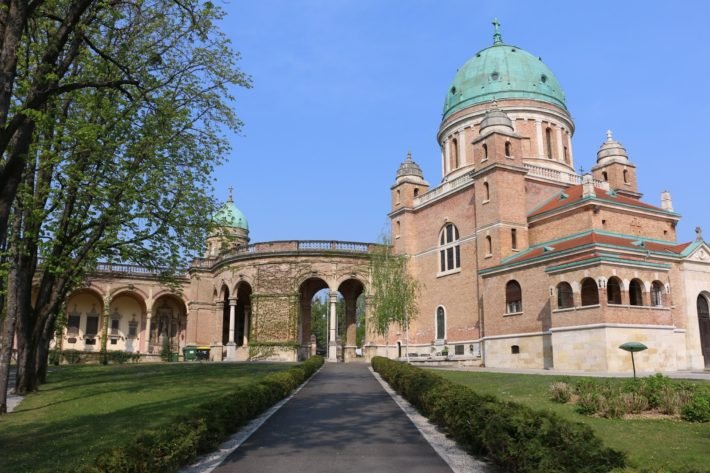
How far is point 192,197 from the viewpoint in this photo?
1984 cm

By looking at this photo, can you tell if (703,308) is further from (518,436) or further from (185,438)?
(185,438)

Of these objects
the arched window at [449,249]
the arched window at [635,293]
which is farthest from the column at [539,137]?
the arched window at [635,293]

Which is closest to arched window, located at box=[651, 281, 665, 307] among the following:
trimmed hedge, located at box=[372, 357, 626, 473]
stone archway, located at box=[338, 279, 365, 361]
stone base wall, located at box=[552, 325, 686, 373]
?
stone base wall, located at box=[552, 325, 686, 373]

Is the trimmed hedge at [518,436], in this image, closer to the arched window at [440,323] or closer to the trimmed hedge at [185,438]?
the trimmed hedge at [185,438]

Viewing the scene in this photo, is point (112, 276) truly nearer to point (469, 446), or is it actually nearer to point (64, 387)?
point (64, 387)

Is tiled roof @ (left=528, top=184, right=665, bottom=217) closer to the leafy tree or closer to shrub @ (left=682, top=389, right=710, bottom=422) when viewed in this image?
the leafy tree

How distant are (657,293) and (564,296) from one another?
445 centimetres

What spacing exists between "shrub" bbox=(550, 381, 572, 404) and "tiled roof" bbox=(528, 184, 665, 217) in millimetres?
21079

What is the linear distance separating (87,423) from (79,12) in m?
7.86

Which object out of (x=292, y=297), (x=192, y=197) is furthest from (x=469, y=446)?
(x=292, y=297)

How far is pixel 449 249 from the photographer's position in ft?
134

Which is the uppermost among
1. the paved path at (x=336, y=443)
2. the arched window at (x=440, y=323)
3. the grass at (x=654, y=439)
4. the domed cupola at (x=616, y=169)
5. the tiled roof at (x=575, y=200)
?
the domed cupola at (x=616, y=169)

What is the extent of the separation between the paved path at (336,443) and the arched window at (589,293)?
17439 mm

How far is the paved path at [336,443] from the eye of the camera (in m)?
8.12
